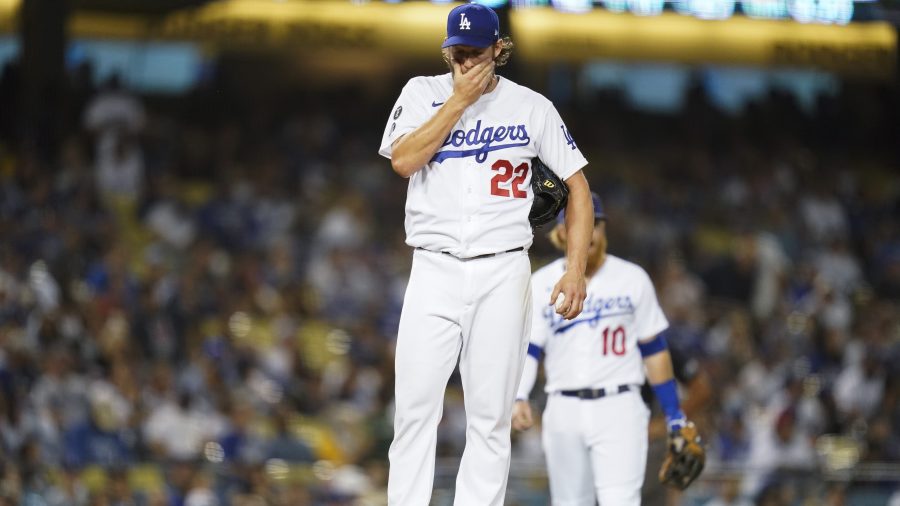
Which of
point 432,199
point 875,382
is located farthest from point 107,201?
point 432,199

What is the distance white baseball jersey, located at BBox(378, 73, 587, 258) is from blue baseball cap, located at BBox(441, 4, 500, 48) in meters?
0.25

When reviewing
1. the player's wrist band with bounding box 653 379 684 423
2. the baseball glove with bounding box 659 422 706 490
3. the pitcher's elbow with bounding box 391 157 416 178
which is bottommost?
the baseball glove with bounding box 659 422 706 490

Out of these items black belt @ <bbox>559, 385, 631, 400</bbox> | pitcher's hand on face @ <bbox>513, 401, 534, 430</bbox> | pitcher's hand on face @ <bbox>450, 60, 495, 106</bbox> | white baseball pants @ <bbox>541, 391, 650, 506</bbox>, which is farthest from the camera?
black belt @ <bbox>559, 385, 631, 400</bbox>

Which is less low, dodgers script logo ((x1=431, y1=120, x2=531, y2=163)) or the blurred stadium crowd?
dodgers script logo ((x1=431, y1=120, x2=531, y2=163))

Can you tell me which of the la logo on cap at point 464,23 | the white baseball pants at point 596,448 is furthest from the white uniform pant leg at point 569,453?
the la logo on cap at point 464,23

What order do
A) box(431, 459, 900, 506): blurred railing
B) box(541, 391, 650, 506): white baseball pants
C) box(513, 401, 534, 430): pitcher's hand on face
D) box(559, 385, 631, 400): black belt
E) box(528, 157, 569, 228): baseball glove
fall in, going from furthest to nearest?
box(431, 459, 900, 506): blurred railing → box(559, 385, 631, 400): black belt → box(541, 391, 650, 506): white baseball pants → box(513, 401, 534, 430): pitcher's hand on face → box(528, 157, 569, 228): baseball glove

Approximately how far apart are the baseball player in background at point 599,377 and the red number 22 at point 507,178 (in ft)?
4.75

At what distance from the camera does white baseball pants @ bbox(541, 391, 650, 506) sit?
19.3 ft

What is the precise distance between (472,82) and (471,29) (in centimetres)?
17

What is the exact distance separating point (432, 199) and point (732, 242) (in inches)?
484

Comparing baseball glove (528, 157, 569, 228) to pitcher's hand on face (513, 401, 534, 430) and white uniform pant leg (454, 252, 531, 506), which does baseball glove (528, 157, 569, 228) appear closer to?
white uniform pant leg (454, 252, 531, 506)

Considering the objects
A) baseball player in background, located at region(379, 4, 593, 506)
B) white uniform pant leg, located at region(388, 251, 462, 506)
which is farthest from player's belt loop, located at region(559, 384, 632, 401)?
white uniform pant leg, located at region(388, 251, 462, 506)

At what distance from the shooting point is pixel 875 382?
529 inches

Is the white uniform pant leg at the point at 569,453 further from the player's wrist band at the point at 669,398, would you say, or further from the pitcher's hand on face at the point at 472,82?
the pitcher's hand on face at the point at 472,82
